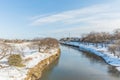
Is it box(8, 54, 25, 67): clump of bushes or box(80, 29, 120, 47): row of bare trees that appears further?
box(80, 29, 120, 47): row of bare trees

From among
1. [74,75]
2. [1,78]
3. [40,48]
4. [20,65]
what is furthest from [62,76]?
[40,48]

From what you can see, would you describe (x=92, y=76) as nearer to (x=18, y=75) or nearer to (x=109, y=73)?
(x=109, y=73)

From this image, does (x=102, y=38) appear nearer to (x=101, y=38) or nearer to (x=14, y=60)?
(x=101, y=38)

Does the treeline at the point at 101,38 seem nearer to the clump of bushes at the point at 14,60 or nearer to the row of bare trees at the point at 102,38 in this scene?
the row of bare trees at the point at 102,38

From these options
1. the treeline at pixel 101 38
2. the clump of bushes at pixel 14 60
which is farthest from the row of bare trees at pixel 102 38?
the clump of bushes at pixel 14 60

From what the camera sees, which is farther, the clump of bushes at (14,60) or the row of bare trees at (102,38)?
the row of bare trees at (102,38)

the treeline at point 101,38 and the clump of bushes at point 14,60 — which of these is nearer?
the clump of bushes at point 14,60

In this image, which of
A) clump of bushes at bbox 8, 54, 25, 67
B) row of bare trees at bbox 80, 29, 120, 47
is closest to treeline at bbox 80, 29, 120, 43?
row of bare trees at bbox 80, 29, 120, 47

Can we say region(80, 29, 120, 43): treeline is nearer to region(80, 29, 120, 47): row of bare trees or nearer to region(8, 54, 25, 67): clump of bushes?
region(80, 29, 120, 47): row of bare trees

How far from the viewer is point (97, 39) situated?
7188 cm

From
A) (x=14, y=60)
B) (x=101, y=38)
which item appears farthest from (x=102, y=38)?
(x=14, y=60)

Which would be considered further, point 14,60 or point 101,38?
point 101,38

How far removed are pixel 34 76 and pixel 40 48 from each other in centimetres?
2285

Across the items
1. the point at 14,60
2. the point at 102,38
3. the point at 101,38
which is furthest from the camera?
the point at 102,38
